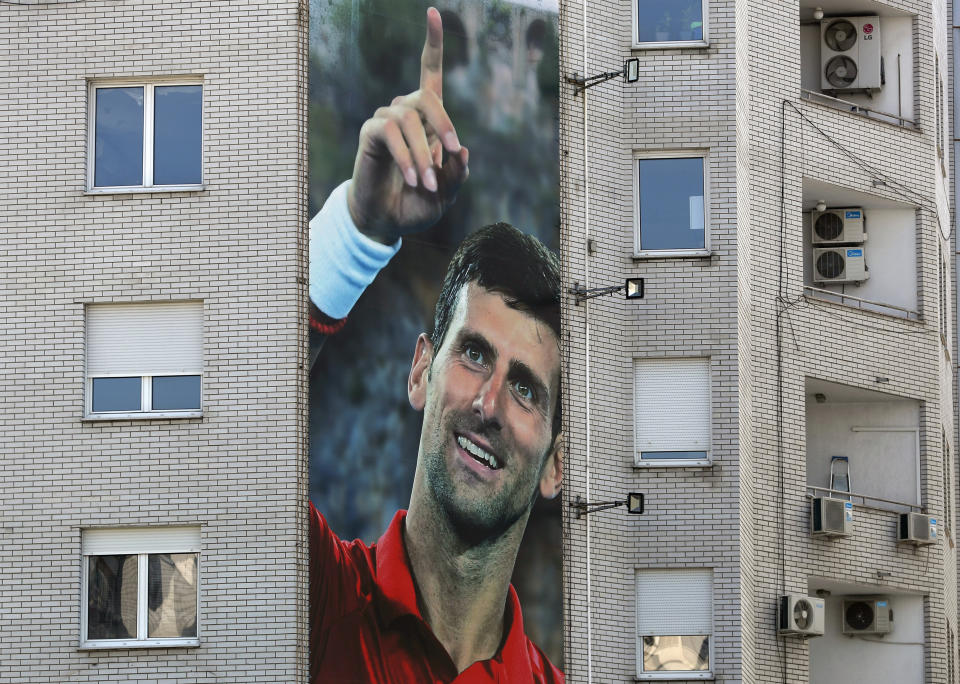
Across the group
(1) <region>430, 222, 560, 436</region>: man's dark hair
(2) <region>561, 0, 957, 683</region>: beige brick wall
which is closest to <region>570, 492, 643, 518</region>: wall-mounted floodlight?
(2) <region>561, 0, 957, 683</region>: beige brick wall

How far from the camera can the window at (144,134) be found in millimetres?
28188

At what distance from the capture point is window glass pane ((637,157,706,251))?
3075cm

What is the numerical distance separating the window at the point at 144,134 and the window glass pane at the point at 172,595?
545cm

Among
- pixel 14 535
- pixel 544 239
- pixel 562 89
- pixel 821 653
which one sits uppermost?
pixel 562 89

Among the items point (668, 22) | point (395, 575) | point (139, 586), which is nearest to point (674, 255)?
point (668, 22)

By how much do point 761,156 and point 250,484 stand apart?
10598 mm

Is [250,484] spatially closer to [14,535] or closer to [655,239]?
[14,535]

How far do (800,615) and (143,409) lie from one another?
1067 centimetres

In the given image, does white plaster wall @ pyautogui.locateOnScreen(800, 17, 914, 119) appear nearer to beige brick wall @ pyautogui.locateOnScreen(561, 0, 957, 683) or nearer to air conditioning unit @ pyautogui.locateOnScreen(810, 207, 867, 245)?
beige brick wall @ pyautogui.locateOnScreen(561, 0, 957, 683)

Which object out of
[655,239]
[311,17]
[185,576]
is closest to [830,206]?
[655,239]

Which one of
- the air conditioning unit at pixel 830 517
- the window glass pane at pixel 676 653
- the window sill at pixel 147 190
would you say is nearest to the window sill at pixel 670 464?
the air conditioning unit at pixel 830 517

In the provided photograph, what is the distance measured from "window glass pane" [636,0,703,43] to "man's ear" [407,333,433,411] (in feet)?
22.2

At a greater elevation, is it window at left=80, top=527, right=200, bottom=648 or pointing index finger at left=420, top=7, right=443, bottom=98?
pointing index finger at left=420, top=7, right=443, bottom=98

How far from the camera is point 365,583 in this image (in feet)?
89.4
